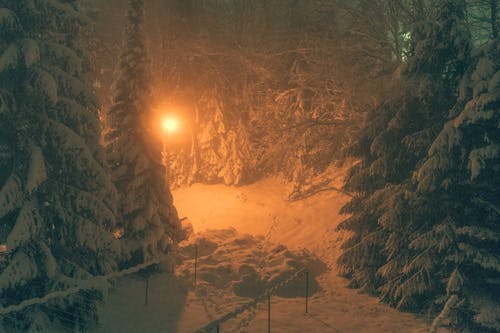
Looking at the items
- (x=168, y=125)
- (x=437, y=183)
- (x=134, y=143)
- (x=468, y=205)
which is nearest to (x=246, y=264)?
(x=134, y=143)

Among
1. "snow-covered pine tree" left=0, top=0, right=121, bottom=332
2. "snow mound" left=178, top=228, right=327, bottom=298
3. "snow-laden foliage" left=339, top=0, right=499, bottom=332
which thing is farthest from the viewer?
"snow mound" left=178, top=228, right=327, bottom=298

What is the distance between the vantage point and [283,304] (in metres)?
13.2

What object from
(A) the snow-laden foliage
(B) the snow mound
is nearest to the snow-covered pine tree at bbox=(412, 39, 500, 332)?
(A) the snow-laden foliage

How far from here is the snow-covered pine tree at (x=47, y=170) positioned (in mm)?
10070

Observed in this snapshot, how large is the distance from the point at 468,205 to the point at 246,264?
22.1 ft

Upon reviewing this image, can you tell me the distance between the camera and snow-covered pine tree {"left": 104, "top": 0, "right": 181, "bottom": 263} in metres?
14.5

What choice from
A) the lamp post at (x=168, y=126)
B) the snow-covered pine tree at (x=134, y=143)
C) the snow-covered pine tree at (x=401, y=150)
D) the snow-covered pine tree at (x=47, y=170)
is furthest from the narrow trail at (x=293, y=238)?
the snow-covered pine tree at (x=47, y=170)

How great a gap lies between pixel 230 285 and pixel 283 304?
6.23ft

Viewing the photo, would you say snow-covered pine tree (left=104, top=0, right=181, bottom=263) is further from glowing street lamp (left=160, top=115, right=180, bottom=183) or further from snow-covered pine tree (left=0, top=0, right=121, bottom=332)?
glowing street lamp (left=160, top=115, right=180, bottom=183)

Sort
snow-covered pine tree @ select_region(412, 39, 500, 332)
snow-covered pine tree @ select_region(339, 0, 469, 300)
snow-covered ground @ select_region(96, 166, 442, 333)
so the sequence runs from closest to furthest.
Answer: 1. snow-covered pine tree @ select_region(412, 39, 500, 332)
2. snow-covered ground @ select_region(96, 166, 442, 333)
3. snow-covered pine tree @ select_region(339, 0, 469, 300)

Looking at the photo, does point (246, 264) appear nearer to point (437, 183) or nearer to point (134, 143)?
point (134, 143)

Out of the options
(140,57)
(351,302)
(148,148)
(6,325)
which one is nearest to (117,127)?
(148,148)

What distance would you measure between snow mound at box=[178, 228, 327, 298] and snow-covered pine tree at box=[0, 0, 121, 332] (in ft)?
13.5

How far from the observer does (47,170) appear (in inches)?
426
